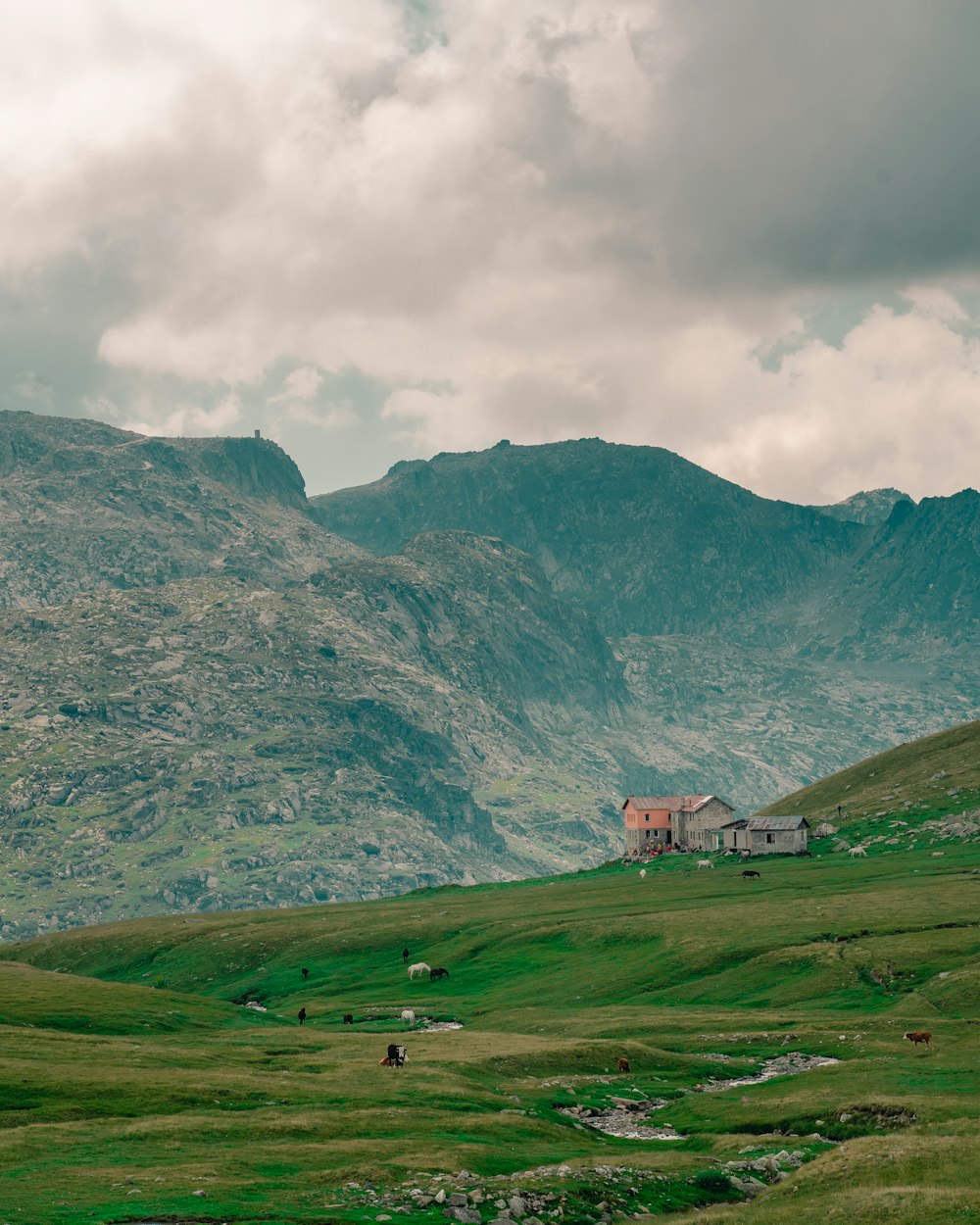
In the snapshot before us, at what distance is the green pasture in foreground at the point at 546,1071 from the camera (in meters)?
55.8

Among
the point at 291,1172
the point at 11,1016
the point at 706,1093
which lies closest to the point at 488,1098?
the point at 706,1093

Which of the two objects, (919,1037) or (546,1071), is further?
(919,1037)

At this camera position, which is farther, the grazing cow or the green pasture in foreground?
the grazing cow

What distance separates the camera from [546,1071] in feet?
312

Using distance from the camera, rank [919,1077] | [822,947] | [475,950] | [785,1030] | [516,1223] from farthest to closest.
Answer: [475,950], [822,947], [785,1030], [919,1077], [516,1223]

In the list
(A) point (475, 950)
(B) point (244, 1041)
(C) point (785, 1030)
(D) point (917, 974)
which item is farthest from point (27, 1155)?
(A) point (475, 950)

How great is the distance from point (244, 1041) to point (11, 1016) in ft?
61.6

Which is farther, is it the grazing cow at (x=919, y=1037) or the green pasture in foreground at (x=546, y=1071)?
the grazing cow at (x=919, y=1037)

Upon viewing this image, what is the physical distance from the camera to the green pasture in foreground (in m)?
55.8

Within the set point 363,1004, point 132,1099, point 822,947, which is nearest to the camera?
point 132,1099

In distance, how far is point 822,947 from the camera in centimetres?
14188

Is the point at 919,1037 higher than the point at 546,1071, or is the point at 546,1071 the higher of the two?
the point at 919,1037

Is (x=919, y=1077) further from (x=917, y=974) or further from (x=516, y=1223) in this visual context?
(x=917, y=974)

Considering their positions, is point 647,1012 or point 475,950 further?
point 475,950
